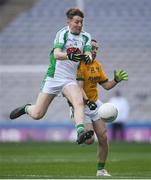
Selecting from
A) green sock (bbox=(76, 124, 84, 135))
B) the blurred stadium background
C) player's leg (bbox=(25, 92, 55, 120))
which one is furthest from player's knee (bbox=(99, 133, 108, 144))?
the blurred stadium background

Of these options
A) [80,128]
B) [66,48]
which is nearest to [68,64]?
[66,48]

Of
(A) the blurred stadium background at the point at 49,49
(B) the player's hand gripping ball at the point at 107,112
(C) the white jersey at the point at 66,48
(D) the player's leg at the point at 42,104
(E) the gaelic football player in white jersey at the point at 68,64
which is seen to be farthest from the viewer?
(A) the blurred stadium background at the point at 49,49

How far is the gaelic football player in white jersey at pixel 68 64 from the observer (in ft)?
39.6

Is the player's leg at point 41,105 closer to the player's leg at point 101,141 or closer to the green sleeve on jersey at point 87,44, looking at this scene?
the player's leg at point 101,141

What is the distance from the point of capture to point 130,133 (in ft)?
91.8

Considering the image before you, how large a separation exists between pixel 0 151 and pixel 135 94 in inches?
373

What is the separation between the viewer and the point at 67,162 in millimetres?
16906

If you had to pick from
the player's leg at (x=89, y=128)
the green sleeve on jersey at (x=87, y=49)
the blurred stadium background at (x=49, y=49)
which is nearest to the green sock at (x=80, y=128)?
the player's leg at (x=89, y=128)

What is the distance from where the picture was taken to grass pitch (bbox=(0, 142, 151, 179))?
12578 mm

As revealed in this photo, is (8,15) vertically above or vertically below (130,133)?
above

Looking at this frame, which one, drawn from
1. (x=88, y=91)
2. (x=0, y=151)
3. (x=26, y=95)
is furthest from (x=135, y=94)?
(x=88, y=91)

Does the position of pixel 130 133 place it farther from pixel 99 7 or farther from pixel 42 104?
pixel 42 104

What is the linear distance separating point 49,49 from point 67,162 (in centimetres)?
1463

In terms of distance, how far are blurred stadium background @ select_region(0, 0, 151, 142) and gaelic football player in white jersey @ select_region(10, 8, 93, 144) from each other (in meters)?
15.3
